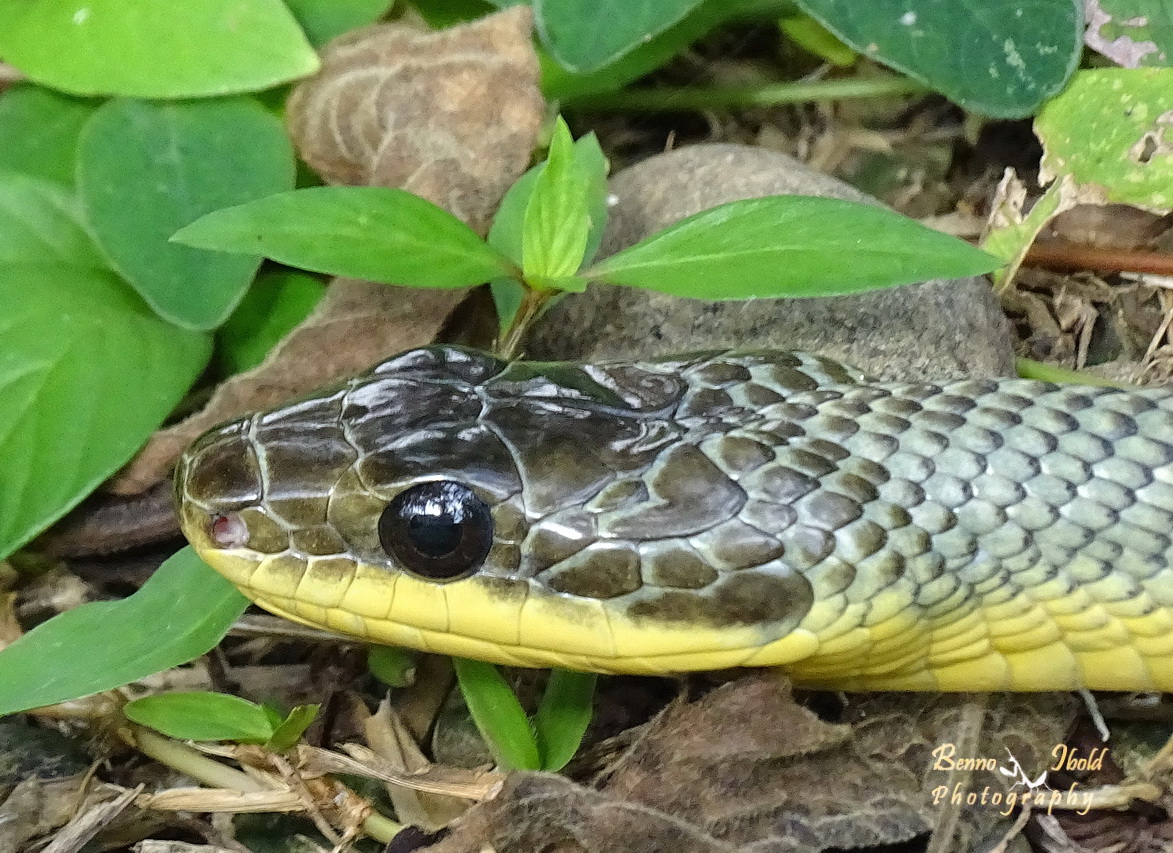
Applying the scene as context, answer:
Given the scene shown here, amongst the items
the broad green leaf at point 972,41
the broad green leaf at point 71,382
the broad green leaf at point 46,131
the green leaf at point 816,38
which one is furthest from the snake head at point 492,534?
the green leaf at point 816,38

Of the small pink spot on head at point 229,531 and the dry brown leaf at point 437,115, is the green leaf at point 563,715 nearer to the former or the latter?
the small pink spot on head at point 229,531

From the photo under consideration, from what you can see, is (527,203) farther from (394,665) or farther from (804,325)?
(394,665)

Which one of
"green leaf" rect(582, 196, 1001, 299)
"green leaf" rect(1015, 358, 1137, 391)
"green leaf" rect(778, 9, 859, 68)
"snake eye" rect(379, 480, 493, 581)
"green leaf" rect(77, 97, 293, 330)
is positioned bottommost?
"snake eye" rect(379, 480, 493, 581)

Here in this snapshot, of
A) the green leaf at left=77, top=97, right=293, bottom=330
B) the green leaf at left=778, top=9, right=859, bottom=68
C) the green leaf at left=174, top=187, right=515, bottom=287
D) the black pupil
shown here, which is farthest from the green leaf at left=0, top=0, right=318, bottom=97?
the green leaf at left=778, top=9, right=859, bottom=68

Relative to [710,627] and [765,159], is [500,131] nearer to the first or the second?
[765,159]

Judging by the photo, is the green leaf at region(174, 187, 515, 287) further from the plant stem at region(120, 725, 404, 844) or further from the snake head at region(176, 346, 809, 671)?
the plant stem at region(120, 725, 404, 844)
